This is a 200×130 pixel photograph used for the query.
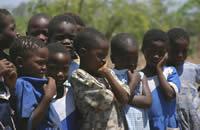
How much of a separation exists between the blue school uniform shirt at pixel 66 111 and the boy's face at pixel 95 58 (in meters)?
0.22

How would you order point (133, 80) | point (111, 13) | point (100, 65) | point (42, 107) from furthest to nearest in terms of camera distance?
1. point (111, 13)
2. point (133, 80)
3. point (100, 65)
4. point (42, 107)

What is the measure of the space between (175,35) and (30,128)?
1.79 metres

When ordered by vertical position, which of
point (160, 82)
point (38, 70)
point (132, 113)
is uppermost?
point (38, 70)

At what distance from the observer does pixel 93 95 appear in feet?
10.9

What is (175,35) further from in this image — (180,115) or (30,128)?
(30,128)

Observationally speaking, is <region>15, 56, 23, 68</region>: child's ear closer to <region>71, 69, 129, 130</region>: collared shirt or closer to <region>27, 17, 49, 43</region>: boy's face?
<region>71, 69, 129, 130</region>: collared shirt

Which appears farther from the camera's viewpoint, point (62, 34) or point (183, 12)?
point (183, 12)

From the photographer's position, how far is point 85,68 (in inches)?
135

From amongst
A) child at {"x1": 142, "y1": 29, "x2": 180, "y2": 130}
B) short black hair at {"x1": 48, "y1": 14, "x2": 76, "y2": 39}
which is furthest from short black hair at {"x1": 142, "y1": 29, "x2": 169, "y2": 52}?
short black hair at {"x1": 48, "y1": 14, "x2": 76, "y2": 39}

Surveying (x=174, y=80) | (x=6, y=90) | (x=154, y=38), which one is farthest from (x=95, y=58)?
(x=174, y=80)

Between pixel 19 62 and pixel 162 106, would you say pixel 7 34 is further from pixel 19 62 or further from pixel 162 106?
pixel 162 106

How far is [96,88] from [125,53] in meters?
0.51

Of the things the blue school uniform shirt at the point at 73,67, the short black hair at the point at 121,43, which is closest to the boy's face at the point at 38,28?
the blue school uniform shirt at the point at 73,67

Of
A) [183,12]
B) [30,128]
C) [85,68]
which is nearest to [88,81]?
[85,68]
